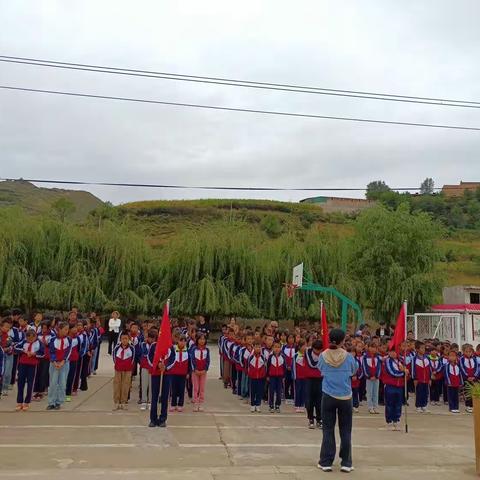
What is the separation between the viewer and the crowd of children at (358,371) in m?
11.0

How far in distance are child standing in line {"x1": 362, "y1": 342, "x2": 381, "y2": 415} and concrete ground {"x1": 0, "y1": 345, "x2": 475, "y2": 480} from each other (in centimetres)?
34

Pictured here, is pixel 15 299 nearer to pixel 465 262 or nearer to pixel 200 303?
pixel 200 303

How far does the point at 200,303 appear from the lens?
3039 cm

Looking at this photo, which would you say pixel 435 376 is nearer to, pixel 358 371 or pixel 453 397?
pixel 453 397

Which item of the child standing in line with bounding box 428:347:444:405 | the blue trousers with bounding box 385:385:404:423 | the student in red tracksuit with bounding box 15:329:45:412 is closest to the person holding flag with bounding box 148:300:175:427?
the student in red tracksuit with bounding box 15:329:45:412

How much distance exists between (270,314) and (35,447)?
77.3 feet

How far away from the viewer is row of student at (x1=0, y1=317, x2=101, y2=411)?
11.7 meters

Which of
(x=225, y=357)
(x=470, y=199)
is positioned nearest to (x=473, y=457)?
(x=225, y=357)

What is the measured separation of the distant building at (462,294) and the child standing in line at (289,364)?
668 inches

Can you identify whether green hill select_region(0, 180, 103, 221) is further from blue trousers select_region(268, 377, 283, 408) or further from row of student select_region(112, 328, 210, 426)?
blue trousers select_region(268, 377, 283, 408)

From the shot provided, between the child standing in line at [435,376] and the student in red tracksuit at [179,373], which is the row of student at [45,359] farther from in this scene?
the child standing in line at [435,376]

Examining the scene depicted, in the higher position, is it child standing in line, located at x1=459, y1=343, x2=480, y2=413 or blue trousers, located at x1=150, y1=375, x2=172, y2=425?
child standing in line, located at x1=459, y1=343, x2=480, y2=413

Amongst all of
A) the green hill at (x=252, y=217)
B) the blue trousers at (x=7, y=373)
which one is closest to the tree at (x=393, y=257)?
the blue trousers at (x=7, y=373)

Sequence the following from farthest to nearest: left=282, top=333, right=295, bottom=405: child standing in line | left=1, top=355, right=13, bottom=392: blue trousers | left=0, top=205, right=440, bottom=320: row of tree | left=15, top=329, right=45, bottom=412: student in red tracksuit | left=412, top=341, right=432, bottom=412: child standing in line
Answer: left=0, top=205, right=440, bottom=320: row of tree → left=1, top=355, right=13, bottom=392: blue trousers → left=412, top=341, right=432, bottom=412: child standing in line → left=282, top=333, right=295, bottom=405: child standing in line → left=15, top=329, right=45, bottom=412: student in red tracksuit
